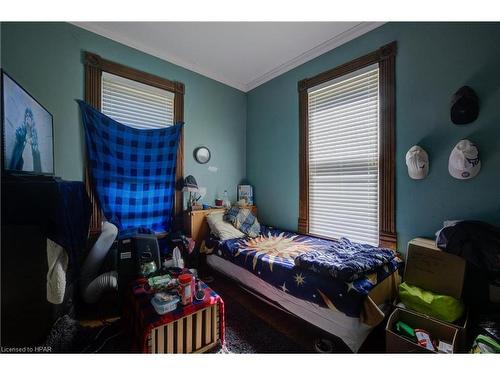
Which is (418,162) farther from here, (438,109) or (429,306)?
(429,306)

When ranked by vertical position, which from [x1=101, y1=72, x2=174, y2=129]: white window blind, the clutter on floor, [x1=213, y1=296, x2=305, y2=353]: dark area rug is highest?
[x1=101, y1=72, x2=174, y2=129]: white window blind

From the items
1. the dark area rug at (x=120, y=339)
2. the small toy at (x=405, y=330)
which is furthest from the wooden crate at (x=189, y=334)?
the small toy at (x=405, y=330)

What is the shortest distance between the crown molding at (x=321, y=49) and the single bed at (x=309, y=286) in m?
2.46

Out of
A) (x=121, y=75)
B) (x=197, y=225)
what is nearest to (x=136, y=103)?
(x=121, y=75)

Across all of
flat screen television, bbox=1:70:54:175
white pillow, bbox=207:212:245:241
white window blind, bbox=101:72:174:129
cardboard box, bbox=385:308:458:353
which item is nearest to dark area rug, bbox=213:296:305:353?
cardboard box, bbox=385:308:458:353

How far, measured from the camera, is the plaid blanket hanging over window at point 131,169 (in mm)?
2164

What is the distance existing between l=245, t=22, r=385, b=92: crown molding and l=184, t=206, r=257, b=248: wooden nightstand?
2.37 meters

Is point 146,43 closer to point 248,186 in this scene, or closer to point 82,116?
point 82,116

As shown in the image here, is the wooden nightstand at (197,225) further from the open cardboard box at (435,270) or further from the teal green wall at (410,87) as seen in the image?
the open cardboard box at (435,270)

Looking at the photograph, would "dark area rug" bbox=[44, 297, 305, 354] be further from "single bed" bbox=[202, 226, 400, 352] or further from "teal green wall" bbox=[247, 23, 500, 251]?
"teal green wall" bbox=[247, 23, 500, 251]

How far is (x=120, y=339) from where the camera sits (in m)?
1.48

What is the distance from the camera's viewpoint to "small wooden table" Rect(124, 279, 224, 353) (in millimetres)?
1201

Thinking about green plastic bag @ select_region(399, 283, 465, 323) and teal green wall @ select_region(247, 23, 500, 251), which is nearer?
green plastic bag @ select_region(399, 283, 465, 323)

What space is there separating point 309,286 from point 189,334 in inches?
37.2
